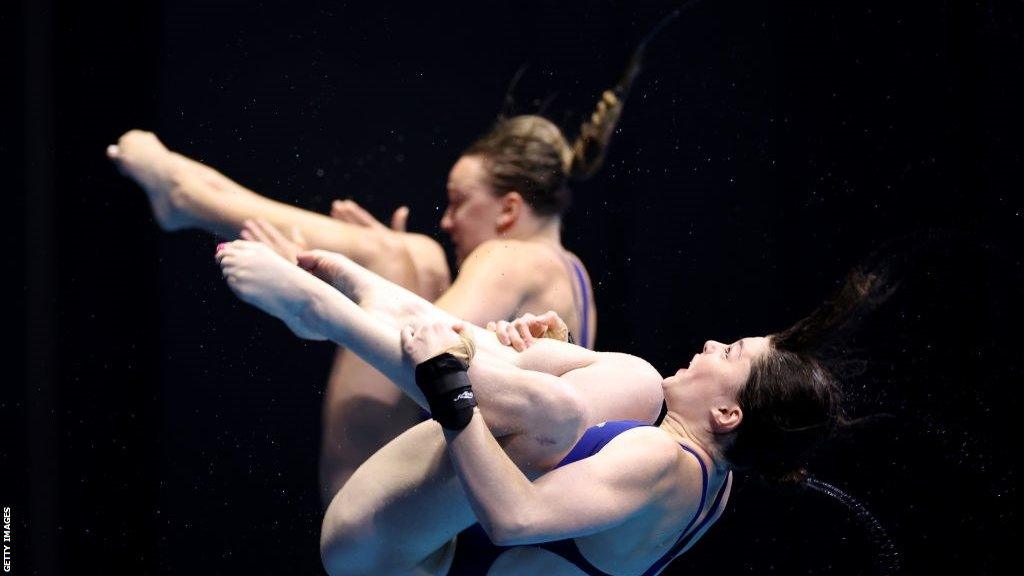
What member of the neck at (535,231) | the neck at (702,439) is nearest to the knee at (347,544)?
the neck at (702,439)

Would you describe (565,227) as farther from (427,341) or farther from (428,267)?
(427,341)

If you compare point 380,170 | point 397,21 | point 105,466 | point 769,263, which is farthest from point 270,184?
point 769,263

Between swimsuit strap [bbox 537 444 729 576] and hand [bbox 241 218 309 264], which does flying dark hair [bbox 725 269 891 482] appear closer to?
swimsuit strap [bbox 537 444 729 576]

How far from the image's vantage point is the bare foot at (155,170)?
8.05ft

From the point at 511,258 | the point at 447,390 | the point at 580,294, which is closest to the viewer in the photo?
the point at 447,390

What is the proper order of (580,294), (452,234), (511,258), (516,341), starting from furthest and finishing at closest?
1. (452,234)
2. (580,294)
3. (511,258)
4. (516,341)

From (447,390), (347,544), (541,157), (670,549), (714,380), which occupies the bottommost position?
(670,549)

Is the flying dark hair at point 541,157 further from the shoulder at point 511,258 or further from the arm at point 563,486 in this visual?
the arm at point 563,486

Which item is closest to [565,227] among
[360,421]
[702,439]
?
[360,421]

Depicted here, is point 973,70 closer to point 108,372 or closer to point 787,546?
point 787,546

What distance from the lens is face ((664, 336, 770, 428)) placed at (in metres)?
1.84

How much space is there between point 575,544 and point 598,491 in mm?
176

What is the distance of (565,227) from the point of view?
10.6ft

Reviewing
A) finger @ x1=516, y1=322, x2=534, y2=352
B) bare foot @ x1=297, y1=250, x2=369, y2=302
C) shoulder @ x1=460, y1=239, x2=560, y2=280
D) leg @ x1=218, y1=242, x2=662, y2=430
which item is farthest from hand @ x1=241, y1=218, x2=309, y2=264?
finger @ x1=516, y1=322, x2=534, y2=352
